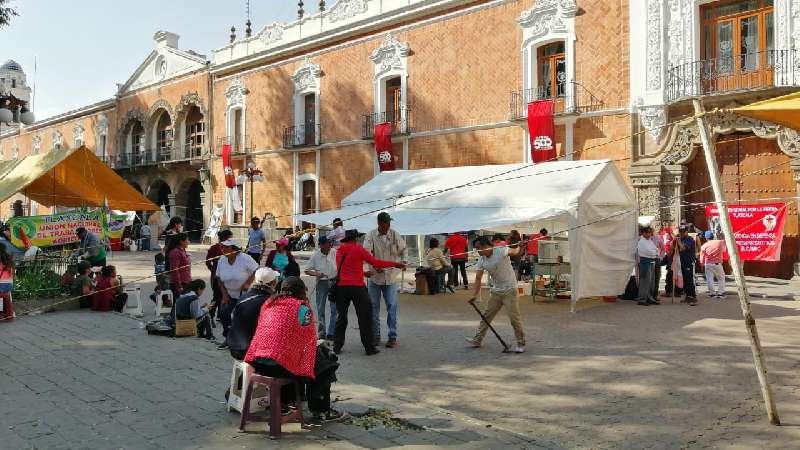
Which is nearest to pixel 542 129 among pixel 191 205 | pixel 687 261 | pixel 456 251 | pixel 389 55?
pixel 456 251

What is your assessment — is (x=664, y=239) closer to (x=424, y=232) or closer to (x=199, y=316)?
(x=424, y=232)

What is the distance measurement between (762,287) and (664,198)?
322 cm

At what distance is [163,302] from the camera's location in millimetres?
10359

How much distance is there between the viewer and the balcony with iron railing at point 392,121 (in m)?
22.4

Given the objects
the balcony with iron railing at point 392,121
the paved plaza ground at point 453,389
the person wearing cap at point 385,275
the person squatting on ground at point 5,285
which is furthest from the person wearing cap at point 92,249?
the balcony with iron railing at point 392,121

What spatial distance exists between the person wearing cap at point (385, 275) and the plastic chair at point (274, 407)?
9.45 ft

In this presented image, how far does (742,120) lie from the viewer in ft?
50.3

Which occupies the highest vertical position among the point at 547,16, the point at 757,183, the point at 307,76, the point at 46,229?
the point at 307,76

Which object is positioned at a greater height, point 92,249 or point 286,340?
point 92,249

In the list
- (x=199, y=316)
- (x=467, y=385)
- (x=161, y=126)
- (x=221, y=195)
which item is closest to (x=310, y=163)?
(x=221, y=195)

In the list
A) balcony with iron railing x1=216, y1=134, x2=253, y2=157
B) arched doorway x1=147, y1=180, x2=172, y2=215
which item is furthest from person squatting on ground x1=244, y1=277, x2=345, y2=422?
arched doorway x1=147, y1=180, x2=172, y2=215

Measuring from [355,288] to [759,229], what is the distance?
1074 cm

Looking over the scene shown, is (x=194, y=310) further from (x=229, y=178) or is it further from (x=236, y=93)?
(x=236, y=93)

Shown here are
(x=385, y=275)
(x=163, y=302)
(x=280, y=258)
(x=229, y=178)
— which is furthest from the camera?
(x=229, y=178)
